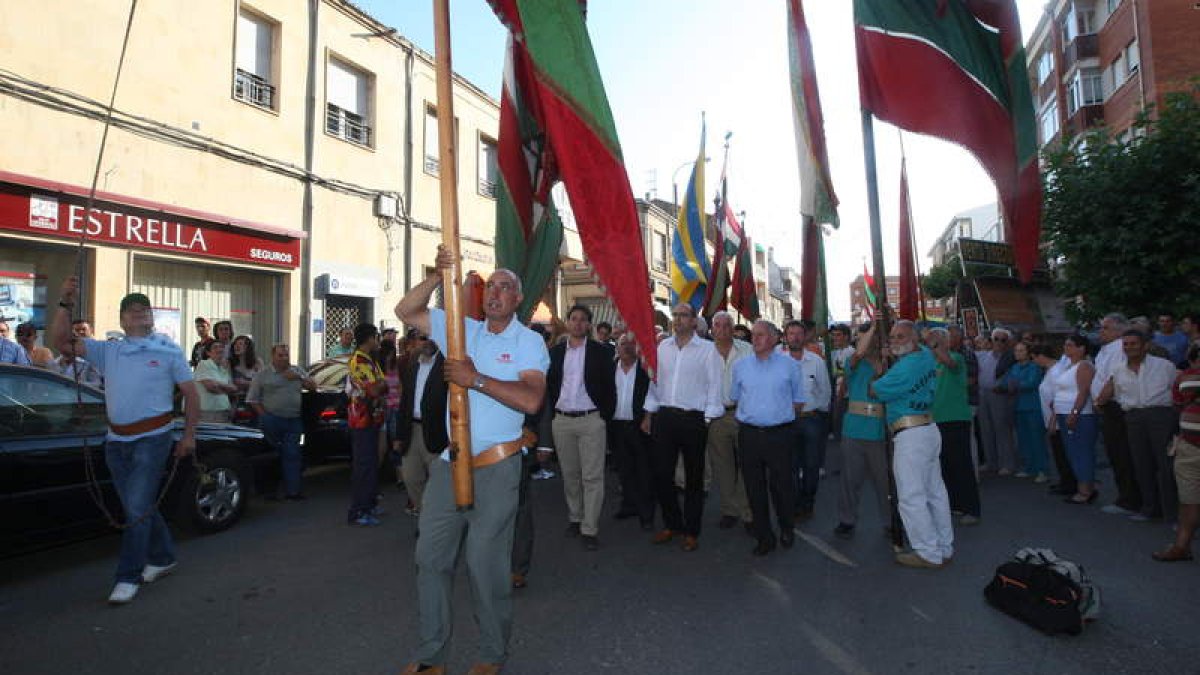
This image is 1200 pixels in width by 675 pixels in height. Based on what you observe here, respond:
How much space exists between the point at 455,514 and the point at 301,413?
540cm

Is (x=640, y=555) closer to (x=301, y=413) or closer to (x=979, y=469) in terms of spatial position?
(x=301, y=413)

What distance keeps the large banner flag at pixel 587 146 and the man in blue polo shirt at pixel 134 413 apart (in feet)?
9.71

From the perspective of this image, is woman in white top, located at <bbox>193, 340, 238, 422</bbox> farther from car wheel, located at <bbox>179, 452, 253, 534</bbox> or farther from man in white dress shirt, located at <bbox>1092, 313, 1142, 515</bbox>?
man in white dress shirt, located at <bbox>1092, 313, 1142, 515</bbox>

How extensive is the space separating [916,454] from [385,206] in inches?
529

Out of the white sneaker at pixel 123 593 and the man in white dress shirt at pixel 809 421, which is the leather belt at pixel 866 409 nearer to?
the man in white dress shirt at pixel 809 421

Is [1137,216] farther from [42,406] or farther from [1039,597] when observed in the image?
[42,406]

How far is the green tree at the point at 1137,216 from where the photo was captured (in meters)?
12.4

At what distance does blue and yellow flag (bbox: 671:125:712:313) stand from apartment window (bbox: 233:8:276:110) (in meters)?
8.31

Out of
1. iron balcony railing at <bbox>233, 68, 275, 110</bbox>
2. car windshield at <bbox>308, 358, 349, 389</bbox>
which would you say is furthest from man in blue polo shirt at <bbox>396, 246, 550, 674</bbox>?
iron balcony railing at <bbox>233, 68, 275, 110</bbox>

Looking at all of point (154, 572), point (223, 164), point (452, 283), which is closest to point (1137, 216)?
point (452, 283)

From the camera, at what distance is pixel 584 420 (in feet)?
19.4

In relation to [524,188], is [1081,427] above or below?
below

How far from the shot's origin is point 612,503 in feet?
25.1

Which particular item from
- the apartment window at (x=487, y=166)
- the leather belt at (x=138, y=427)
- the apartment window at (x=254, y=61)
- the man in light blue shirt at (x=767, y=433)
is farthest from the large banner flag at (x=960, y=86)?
the apartment window at (x=487, y=166)
